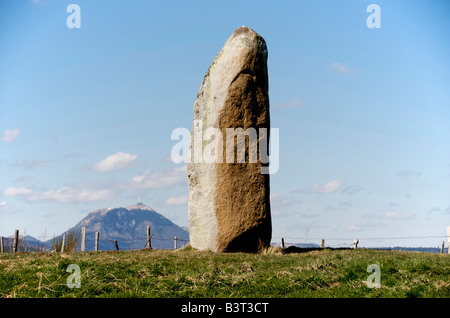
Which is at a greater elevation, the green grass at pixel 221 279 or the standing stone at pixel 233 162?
the standing stone at pixel 233 162

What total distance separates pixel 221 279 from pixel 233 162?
6224mm

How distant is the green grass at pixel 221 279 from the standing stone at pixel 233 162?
133 inches

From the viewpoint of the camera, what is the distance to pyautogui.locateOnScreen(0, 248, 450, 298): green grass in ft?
35.9

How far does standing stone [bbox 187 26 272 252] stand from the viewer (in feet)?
57.2

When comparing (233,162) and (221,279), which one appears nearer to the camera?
(221,279)

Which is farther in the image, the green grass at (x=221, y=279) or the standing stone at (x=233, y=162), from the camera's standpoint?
the standing stone at (x=233, y=162)

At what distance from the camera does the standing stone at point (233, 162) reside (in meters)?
17.4

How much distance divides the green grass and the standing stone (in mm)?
3379

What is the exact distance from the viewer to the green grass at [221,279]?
10953mm

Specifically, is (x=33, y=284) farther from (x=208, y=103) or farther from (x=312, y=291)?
(x=208, y=103)

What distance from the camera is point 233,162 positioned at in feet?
57.6

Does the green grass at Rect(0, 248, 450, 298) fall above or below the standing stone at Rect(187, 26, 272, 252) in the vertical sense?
below

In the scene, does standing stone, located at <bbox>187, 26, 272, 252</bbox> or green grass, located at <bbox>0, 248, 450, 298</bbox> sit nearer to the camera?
green grass, located at <bbox>0, 248, 450, 298</bbox>
